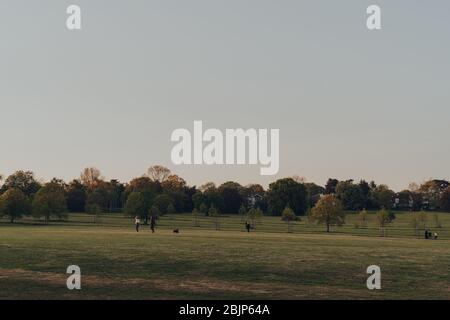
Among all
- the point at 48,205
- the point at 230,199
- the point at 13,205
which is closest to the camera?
the point at 13,205

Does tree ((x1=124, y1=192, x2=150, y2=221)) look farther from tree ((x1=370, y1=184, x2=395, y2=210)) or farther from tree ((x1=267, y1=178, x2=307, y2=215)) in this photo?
tree ((x1=370, y1=184, x2=395, y2=210))

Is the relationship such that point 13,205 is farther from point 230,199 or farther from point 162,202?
point 230,199

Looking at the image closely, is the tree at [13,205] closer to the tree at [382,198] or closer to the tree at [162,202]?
the tree at [162,202]

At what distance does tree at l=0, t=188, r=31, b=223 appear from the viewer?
96625mm

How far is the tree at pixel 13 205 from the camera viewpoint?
96625 millimetres

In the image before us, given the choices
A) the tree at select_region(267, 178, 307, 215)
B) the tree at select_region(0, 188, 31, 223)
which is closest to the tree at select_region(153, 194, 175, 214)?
the tree at select_region(0, 188, 31, 223)

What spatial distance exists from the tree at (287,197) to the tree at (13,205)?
8109 cm

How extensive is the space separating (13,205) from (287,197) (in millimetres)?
85324

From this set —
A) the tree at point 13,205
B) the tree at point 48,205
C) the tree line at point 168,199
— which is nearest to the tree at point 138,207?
the tree line at point 168,199

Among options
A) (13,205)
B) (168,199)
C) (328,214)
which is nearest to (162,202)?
(168,199)

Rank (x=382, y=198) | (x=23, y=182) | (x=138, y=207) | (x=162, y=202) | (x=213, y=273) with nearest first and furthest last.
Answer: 1. (x=213, y=273)
2. (x=138, y=207)
3. (x=162, y=202)
4. (x=23, y=182)
5. (x=382, y=198)

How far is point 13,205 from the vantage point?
320 feet

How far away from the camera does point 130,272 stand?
2625cm
